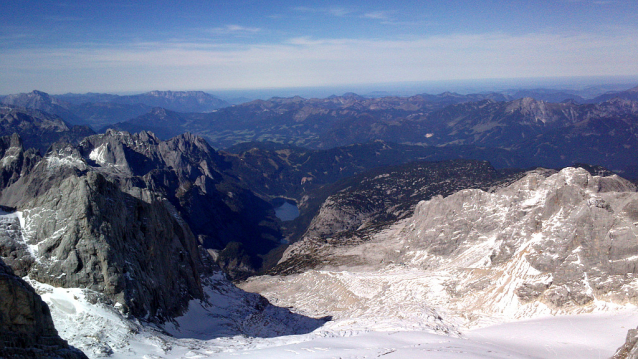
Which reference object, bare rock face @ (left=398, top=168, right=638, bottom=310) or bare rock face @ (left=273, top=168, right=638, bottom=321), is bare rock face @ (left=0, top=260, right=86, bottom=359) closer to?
bare rock face @ (left=273, top=168, right=638, bottom=321)

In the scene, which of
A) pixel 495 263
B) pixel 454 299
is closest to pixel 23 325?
pixel 454 299

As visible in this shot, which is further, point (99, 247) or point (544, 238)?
point (544, 238)

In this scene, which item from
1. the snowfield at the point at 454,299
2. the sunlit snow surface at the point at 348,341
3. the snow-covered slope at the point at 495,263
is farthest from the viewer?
the snow-covered slope at the point at 495,263

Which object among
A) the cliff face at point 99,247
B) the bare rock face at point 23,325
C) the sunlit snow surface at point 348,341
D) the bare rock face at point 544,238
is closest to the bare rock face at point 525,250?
the bare rock face at point 544,238

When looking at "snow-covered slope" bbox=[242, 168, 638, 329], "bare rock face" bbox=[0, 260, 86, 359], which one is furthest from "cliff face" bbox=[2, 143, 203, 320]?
"snow-covered slope" bbox=[242, 168, 638, 329]

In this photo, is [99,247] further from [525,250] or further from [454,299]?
[525,250]

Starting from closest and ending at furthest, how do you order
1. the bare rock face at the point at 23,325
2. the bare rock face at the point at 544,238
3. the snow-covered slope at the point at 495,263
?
the bare rock face at the point at 23,325
the bare rock face at the point at 544,238
the snow-covered slope at the point at 495,263

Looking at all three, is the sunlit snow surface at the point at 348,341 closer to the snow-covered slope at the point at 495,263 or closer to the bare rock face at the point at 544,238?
the snow-covered slope at the point at 495,263

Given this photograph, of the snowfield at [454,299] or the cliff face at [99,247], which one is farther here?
the cliff face at [99,247]

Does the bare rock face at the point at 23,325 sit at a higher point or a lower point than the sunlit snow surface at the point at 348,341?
higher

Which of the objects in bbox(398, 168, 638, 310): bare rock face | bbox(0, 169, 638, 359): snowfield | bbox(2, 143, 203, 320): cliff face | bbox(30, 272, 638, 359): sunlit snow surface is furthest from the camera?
bbox(398, 168, 638, 310): bare rock face
